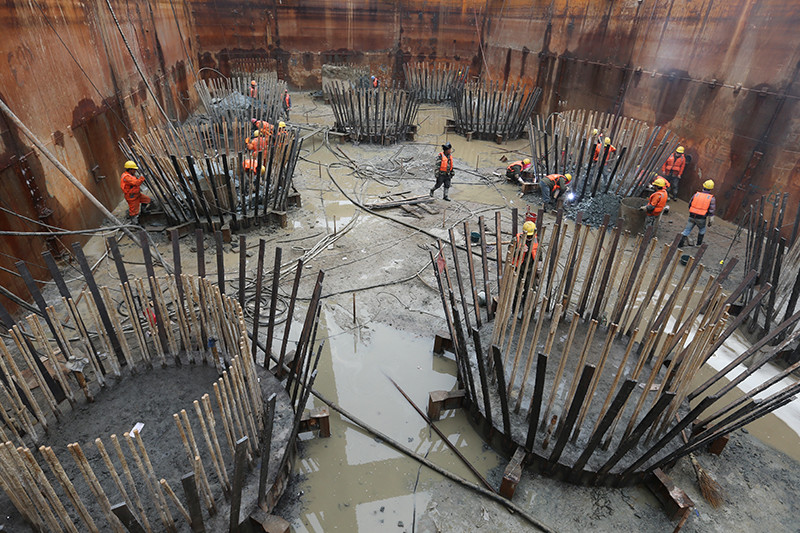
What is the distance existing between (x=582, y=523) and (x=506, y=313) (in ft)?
6.21

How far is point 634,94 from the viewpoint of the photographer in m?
11.0

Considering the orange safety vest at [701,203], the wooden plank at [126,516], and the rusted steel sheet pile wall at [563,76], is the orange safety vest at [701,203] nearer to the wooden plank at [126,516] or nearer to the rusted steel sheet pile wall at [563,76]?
the rusted steel sheet pile wall at [563,76]

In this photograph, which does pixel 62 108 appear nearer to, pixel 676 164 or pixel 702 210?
pixel 702 210

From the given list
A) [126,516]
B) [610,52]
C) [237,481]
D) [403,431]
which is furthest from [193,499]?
[610,52]

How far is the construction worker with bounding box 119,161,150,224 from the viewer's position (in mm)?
7098

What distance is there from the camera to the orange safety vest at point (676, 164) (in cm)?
962

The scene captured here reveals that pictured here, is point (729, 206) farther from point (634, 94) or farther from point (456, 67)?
point (456, 67)

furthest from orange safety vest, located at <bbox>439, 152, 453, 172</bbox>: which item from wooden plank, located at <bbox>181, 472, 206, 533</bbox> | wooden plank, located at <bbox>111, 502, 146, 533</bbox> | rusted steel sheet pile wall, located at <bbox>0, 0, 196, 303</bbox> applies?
wooden plank, located at <bbox>111, 502, 146, 533</bbox>

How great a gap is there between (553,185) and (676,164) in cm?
321

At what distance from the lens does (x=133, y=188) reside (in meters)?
7.18

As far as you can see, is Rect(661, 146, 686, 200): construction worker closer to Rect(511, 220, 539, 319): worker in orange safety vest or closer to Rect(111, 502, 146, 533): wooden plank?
Rect(511, 220, 539, 319): worker in orange safety vest

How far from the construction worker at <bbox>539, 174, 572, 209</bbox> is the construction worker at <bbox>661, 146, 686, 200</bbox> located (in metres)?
2.69

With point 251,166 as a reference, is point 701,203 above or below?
below

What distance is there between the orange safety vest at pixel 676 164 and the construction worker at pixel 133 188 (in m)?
Answer: 11.1
